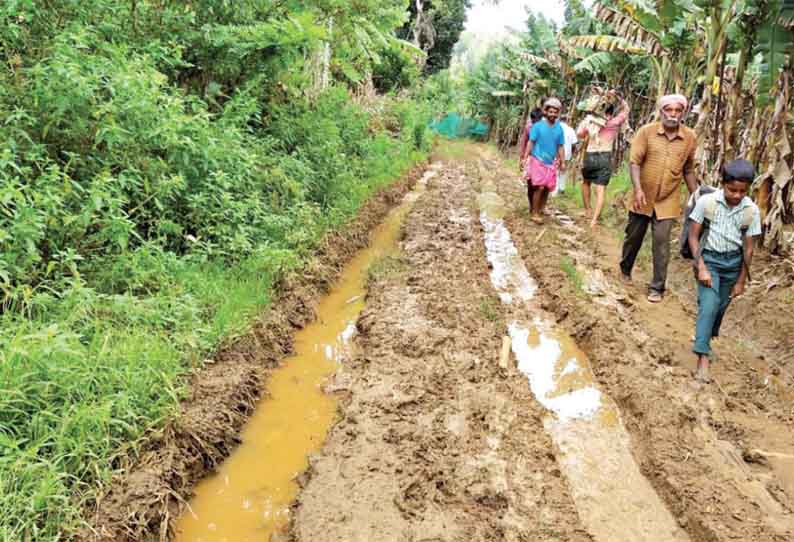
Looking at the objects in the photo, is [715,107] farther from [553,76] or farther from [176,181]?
A: [553,76]

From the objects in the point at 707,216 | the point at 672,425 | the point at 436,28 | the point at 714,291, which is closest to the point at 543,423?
the point at 672,425

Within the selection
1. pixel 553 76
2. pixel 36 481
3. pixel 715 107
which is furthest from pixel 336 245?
pixel 553 76

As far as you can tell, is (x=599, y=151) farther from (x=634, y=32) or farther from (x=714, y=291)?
(x=714, y=291)

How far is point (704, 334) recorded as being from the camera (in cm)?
394

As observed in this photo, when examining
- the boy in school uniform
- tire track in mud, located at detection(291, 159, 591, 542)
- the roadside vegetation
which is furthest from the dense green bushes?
the roadside vegetation

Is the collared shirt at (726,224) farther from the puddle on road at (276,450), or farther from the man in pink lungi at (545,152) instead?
the man in pink lungi at (545,152)

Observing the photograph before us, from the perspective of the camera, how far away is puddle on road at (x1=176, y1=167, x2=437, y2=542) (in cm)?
265

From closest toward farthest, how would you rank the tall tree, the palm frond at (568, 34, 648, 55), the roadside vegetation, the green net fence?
the roadside vegetation, the palm frond at (568, 34, 648, 55), the tall tree, the green net fence

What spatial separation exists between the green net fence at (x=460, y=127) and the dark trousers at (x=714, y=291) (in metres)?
30.9

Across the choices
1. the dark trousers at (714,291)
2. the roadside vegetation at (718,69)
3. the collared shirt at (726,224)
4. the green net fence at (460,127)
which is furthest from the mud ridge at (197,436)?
the green net fence at (460,127)

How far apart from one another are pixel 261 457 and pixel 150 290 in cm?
162

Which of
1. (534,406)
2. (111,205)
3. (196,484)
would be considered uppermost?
(111,205)

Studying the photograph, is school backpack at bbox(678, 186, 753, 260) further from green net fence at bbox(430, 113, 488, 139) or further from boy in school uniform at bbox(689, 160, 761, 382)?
green net fence at bbox(430, 113, 488, 139)

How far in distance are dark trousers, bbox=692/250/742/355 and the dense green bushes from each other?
333 centimetres
